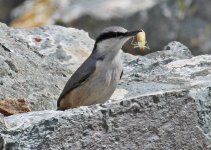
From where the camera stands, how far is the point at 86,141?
22.2ft

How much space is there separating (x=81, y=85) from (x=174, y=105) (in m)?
1.97

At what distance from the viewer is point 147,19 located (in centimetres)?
1673

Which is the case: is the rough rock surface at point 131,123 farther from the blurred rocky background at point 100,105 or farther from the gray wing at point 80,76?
the gray wing at point 80,76

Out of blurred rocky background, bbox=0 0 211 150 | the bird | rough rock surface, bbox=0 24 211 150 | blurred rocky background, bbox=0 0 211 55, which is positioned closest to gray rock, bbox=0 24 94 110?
blurred rocky background, bbox=0 0 211 150

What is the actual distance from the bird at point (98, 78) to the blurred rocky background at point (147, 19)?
7219 mm

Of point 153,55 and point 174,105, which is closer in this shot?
point 174,105

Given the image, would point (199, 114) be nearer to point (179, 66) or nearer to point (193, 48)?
point (179, 66)

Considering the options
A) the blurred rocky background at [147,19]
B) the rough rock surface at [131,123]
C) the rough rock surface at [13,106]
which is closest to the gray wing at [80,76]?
the rough rock surface at [13,106]

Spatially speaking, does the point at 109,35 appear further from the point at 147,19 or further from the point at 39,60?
the point at 147,19

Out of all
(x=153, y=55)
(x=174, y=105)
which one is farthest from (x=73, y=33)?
(x=174, y=105)

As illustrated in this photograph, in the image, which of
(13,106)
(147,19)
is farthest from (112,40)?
(147,19)

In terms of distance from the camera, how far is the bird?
8648 mm

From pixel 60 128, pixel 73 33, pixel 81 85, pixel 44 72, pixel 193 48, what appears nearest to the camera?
pixel 60 128

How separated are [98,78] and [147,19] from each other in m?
8.16
